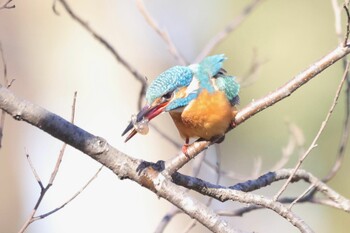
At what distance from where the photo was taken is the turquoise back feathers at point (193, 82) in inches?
87.4

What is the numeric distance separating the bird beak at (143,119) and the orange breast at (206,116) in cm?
10

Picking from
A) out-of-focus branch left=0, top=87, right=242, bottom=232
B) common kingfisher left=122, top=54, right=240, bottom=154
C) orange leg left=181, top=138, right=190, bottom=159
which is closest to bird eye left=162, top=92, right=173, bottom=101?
common kingfisher left=122, top=54, right=240, bottom=154

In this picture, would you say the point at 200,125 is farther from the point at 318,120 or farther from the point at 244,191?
the point at 318,120

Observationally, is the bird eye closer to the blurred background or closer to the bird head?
the bird head

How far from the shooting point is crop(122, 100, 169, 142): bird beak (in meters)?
2.09

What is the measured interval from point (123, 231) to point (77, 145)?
10.8 feet

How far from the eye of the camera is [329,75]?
8117 millimetres

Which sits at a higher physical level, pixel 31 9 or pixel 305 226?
pixel 31 9

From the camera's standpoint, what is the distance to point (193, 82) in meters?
2.32

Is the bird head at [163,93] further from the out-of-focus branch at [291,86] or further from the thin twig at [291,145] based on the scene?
the thin twig at [291,145]

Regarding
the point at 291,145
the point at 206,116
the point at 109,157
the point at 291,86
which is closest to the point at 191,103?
the point at 206,116

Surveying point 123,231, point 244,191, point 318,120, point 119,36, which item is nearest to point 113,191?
point 123,231

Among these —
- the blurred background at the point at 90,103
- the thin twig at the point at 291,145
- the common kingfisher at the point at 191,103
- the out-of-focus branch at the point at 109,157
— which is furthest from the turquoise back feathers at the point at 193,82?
the blurred background at the point at 90,103

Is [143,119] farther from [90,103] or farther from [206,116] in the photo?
[90,103]
